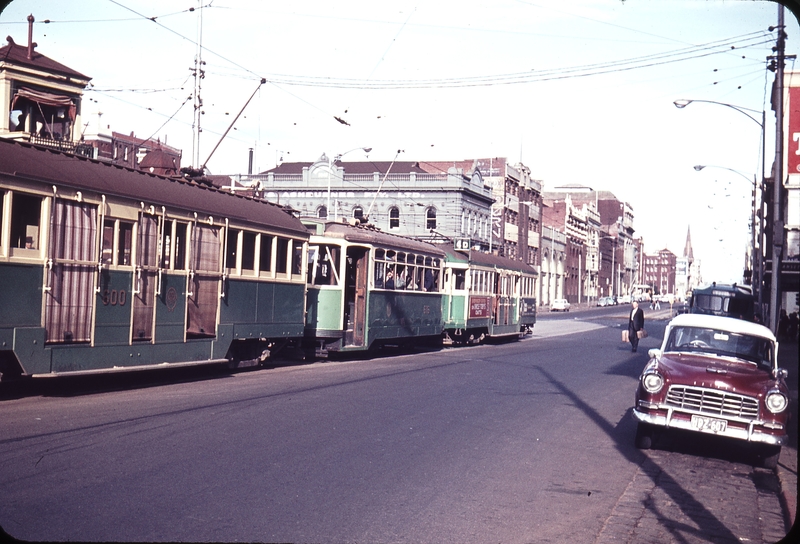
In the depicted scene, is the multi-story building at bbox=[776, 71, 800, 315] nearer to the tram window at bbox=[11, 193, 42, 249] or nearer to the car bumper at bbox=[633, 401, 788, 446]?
the car bumper at bbox=[633, 401, 788, 446]

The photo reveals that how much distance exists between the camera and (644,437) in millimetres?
10547

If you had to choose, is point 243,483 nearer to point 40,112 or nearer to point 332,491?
point 332,491

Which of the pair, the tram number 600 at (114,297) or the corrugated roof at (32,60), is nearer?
the tram number 600 at (114,297)

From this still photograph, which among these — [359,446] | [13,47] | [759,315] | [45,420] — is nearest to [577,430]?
[359,446]

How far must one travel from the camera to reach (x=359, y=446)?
30.5 feet

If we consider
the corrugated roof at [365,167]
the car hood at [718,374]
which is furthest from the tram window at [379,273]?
the corrugated roof at [365,167]

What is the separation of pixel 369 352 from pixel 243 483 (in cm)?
1706

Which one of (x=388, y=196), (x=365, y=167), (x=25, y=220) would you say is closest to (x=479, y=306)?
(x=25, y=220)

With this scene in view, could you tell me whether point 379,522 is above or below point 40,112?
below

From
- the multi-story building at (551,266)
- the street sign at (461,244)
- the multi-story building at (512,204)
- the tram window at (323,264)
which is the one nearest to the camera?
the tram window at (323,264)

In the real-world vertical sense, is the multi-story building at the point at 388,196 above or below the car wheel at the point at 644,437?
above

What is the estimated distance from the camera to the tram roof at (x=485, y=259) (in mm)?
29719

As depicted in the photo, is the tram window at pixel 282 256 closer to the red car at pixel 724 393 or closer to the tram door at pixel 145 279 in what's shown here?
the tram door at pixel 145 279

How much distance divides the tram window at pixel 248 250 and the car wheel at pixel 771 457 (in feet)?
33.5
